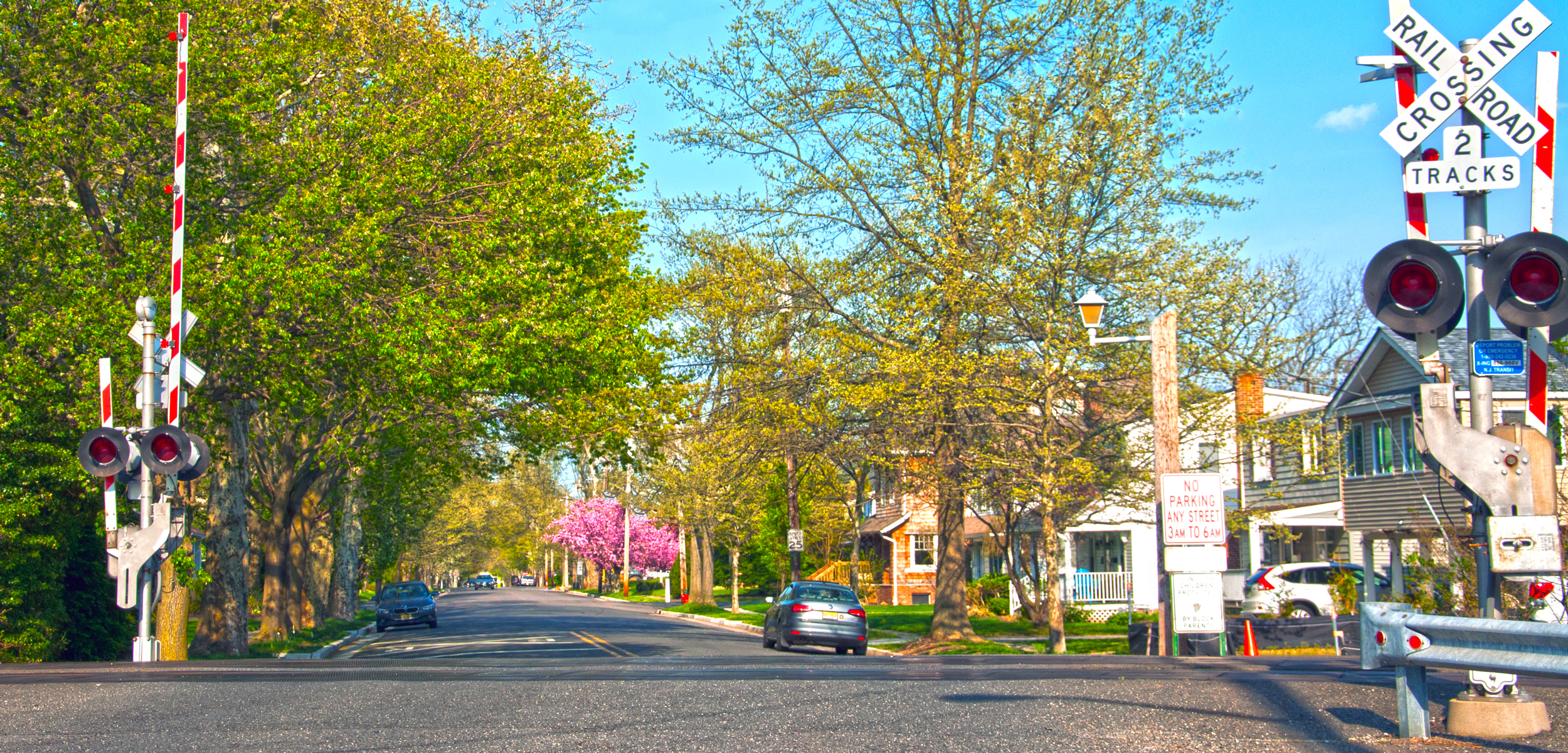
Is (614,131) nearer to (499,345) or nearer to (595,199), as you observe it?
(595,199)

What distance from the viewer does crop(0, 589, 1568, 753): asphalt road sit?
7.27m

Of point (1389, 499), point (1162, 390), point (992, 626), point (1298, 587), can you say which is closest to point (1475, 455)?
point (1162, 390)

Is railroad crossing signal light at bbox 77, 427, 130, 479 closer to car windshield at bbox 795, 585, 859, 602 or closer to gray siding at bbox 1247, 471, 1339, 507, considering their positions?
car windshield at bbox 795, 585, 859, 602

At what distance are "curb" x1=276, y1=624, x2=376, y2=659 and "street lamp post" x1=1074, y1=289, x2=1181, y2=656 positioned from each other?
14.8 m

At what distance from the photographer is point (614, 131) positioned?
83.0 feet

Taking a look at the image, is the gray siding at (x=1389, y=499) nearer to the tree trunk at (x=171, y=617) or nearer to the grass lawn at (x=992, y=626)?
the grass lawn at (x=992, y=626)

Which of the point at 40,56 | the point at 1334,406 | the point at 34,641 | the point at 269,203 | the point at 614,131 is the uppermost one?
the point at 614,131

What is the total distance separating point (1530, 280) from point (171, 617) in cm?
1775

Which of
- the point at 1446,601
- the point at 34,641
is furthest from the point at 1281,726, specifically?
the point at 34,641

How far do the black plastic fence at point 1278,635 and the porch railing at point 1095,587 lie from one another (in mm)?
16947

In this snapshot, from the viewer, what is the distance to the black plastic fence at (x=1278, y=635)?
1834cm

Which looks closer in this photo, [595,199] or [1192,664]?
[1192,664]

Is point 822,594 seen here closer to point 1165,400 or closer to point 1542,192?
point 1165,400

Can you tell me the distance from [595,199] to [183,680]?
1532 cm
